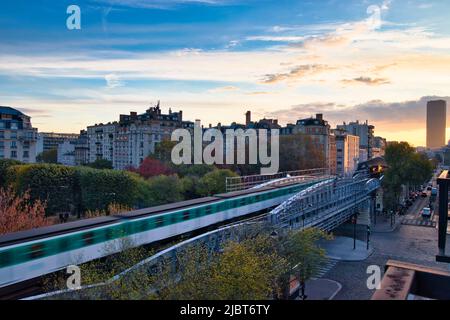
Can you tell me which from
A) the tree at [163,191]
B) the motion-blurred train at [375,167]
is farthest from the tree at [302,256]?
the motion-blurred train at [375,167]

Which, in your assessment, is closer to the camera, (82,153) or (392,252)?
(392,252)

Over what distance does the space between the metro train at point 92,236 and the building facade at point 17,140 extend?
60712 mm

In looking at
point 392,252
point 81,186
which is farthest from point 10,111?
point 392,252

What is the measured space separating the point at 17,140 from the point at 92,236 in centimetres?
6551

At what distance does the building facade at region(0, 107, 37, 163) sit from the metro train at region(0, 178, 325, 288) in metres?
60.7

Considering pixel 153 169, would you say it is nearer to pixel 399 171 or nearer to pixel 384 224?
pixel 384 224

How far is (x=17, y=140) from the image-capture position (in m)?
73.4

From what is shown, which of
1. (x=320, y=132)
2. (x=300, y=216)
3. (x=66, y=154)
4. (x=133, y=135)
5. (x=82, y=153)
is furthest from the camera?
(x=66, y=154)

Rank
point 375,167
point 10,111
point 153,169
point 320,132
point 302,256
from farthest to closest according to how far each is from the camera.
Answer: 1. point 320,132
2. point 10,111
3. point 375,167
4. point 153,169
5. point 302,256

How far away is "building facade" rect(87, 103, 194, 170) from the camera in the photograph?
8581cm

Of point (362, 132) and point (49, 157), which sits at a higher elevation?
point (362, 132)

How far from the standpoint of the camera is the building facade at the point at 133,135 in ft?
282

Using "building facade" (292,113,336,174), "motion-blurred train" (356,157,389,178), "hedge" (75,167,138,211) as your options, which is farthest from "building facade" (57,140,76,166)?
"motion-blurred train" (356,157,389,178)
